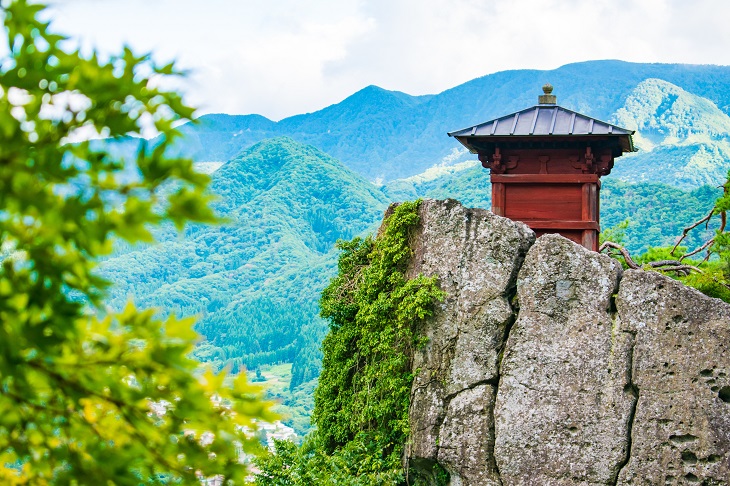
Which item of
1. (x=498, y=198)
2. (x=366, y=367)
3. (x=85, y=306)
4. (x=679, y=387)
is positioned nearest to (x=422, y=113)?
(x=498, y=198)

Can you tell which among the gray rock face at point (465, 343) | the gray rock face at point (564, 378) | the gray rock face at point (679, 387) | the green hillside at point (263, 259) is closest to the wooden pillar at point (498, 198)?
the gray rock face at point (465, 343)

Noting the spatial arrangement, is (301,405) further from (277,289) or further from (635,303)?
(635,303)

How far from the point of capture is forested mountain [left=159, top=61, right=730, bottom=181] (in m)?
94.8

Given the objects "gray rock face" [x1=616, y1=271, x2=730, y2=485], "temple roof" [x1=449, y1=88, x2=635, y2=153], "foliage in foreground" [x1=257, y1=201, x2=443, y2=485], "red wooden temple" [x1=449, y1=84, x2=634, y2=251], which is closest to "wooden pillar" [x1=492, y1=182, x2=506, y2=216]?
"red wooden temple" [x1=449, y1=84, x2=634, y2=251]

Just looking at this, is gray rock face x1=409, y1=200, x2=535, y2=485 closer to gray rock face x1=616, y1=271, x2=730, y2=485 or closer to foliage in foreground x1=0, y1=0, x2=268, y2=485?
gray rock face x1=616, y1=271, x2=730, y2=485

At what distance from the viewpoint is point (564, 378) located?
345 inches

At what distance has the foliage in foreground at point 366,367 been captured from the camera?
9.31m

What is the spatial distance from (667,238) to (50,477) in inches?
1359

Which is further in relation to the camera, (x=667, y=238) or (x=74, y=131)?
(x=667, y=238)

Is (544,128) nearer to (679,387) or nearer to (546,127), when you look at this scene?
(546,127)

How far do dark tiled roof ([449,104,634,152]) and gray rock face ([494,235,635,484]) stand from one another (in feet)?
5.22

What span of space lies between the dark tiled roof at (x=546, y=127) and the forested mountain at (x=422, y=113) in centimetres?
8507

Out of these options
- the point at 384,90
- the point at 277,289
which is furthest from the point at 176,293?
the point at 384,90

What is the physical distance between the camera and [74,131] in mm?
2312
